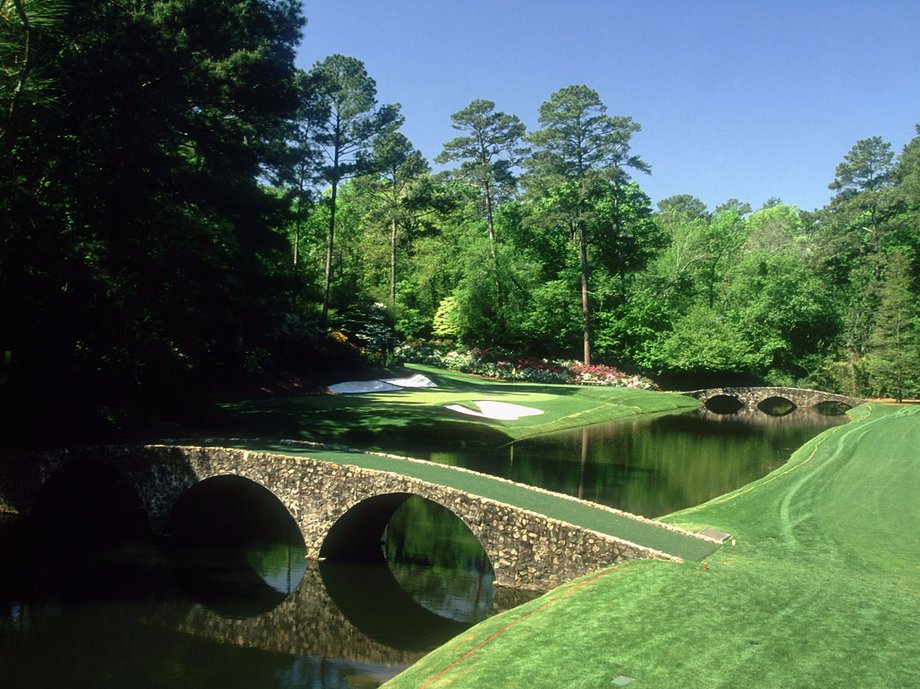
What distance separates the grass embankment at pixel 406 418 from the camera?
26328 millimetres

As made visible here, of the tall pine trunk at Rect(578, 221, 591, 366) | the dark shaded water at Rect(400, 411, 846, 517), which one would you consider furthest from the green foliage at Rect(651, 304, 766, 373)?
the dark shaded water at Rect(400, 411, 846, 517)

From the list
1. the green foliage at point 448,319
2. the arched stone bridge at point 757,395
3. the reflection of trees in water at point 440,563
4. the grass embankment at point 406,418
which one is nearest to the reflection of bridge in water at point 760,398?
the arched stone bridge at point 757,395

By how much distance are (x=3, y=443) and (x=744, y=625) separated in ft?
59.6

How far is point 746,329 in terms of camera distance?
5412 centimetres

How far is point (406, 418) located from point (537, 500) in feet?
49.5

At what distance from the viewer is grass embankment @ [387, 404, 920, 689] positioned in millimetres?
7910

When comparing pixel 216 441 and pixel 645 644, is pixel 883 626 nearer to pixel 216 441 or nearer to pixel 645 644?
pixel 645 644

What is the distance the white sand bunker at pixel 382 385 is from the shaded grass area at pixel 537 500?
60.8 feet

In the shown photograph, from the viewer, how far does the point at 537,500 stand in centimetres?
1420

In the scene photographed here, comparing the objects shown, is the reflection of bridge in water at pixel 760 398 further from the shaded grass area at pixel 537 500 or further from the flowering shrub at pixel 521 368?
the shaded grass area at pixel 537 500

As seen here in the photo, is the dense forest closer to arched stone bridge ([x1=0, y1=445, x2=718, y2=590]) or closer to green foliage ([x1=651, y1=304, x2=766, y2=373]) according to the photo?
green foliage ([x1=651, y1=304, x2=766, y2=373])

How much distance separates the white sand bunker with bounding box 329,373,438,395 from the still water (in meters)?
15.3

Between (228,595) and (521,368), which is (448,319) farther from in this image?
(228,595)

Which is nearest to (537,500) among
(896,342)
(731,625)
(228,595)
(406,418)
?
(731,625)
